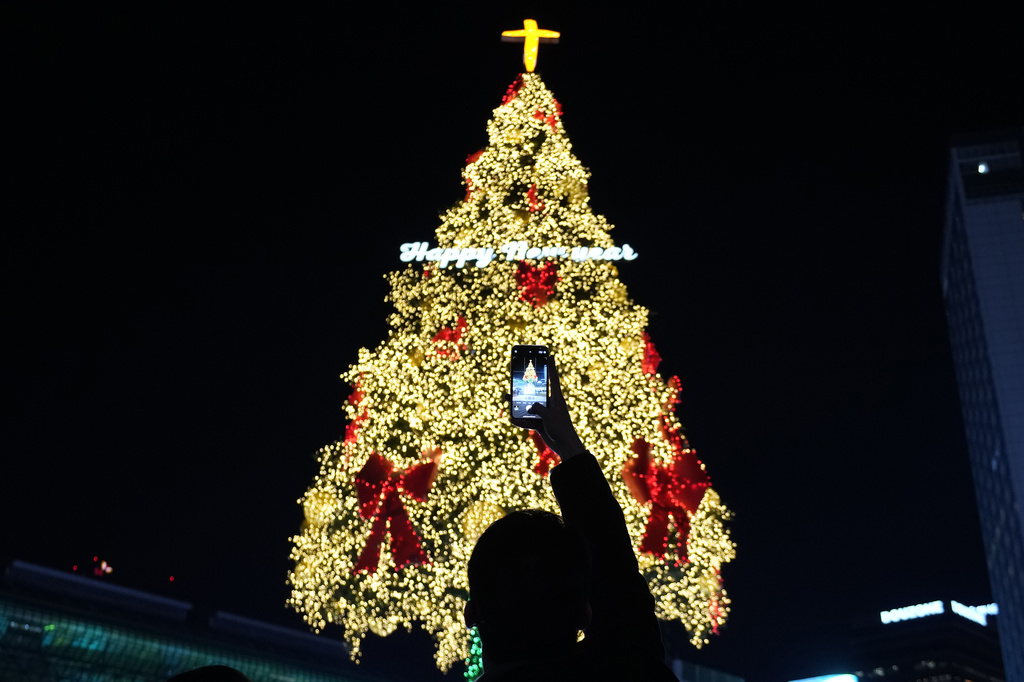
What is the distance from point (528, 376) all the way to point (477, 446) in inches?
460

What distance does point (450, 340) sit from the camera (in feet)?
56.7

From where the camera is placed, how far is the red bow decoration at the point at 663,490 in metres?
15.9

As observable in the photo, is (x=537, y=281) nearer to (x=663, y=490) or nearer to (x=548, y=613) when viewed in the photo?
(x=663, y=490)

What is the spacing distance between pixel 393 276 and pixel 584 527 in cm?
1598

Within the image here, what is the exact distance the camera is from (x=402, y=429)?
17.1 m

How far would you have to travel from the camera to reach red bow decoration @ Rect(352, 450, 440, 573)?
1636 cm
